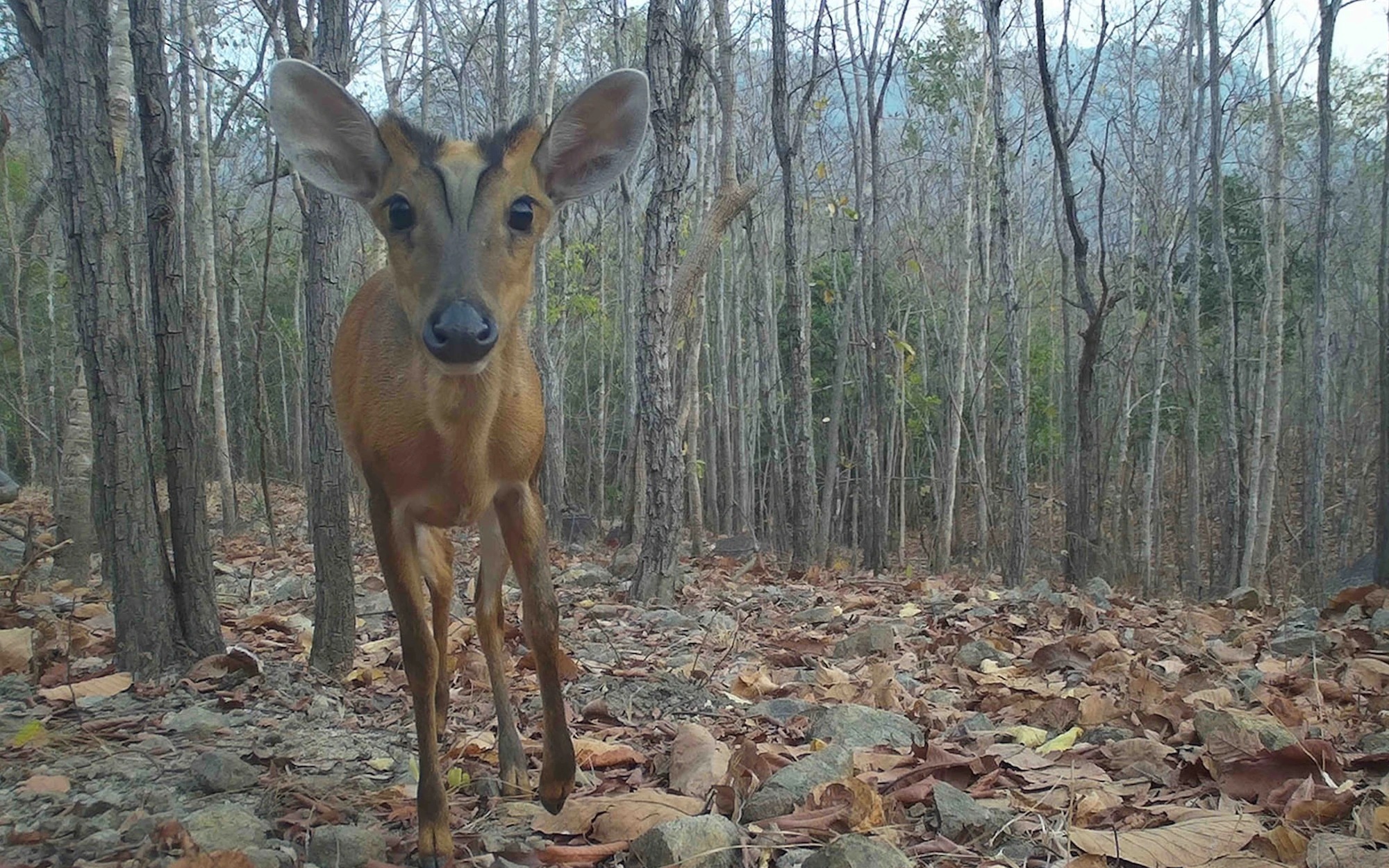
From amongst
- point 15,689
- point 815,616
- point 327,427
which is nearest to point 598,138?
point 327,427

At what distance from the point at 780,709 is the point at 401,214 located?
2557 millimetres

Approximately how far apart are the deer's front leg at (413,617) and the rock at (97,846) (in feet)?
2.51

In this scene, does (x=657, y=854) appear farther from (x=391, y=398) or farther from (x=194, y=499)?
(x=194, y=499)

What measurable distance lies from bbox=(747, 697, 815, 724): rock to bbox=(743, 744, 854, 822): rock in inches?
41.1

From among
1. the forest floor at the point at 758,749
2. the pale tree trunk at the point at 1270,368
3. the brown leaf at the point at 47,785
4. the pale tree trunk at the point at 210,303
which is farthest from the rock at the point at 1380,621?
the pale tree trunk at the point at 210,303

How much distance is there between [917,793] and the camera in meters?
3.07

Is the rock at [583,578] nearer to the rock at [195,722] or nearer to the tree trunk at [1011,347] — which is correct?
the tree trunk at [1011,347]

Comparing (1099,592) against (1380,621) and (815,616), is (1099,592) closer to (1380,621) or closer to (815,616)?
(815,616)

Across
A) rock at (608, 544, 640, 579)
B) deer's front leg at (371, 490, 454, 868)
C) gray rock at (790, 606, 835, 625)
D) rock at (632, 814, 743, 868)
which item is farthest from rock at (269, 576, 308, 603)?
A: rock at (632, 814, 743, 868)

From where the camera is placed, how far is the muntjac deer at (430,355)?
3059 mm

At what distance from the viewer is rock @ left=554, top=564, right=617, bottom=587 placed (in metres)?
9.35

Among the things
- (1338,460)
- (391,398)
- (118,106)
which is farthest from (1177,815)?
(1338,460)

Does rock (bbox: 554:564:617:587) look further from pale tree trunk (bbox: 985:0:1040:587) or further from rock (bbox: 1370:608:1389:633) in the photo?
rock (bbox: 1370:608:1389:633)

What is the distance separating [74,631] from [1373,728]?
17.9ft
